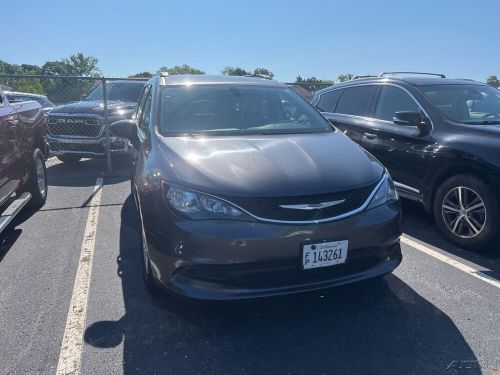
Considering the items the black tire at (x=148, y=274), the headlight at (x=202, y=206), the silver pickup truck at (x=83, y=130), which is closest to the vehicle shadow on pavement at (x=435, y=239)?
the headlight at (x=202, y=206)

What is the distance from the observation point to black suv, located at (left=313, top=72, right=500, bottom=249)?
4.10 m

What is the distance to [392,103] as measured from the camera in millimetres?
5367

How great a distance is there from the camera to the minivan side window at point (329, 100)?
6.47 m

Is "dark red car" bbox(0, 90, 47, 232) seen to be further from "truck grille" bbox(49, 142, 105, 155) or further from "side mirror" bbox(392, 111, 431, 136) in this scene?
"side mirror" bbox(392, 111, 431, 136)

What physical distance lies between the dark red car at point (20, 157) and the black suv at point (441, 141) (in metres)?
4.09

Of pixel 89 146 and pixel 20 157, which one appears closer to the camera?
pixel 20 157

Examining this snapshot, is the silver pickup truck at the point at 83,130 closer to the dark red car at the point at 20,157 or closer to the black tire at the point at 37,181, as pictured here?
the dark red car at the point at 20,157

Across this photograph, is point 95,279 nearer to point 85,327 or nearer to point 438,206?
point 85,327

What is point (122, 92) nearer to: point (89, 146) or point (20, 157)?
point (89, 146)

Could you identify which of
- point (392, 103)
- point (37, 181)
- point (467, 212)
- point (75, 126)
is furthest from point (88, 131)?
point (467, 212)

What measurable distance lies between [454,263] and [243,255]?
7.69ft

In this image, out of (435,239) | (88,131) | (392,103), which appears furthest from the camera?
(88,131)

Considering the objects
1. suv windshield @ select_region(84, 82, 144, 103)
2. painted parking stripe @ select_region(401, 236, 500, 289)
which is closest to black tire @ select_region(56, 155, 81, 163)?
suv windshield @ select_region(84, 82, 144, 103)

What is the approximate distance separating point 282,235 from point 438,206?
259 centimetres
